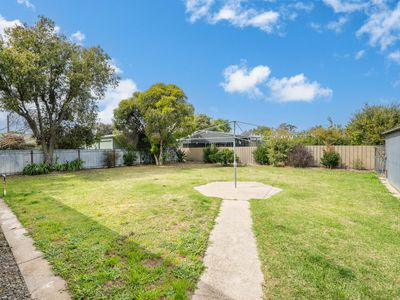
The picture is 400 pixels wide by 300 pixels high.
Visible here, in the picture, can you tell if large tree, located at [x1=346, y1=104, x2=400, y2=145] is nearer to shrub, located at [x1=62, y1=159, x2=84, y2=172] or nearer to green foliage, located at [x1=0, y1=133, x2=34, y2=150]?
shrub, located at [x1=62, y1=159, x2=84, y2=172]

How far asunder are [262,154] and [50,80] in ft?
46.6

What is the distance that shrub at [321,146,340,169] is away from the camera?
13898mm

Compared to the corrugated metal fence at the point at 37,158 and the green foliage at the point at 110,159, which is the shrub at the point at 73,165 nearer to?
the corrugated metal fence at the point at 37,158

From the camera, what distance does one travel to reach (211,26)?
15773mm

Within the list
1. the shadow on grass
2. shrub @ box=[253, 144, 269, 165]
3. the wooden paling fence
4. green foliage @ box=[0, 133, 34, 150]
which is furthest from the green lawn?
shrub @ box=[253, 144, 269, 165]

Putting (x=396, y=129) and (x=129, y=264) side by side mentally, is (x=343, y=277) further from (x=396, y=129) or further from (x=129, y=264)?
(x=396, y=129)

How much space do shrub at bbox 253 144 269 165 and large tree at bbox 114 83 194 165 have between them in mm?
5212

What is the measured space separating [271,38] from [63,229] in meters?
17.9

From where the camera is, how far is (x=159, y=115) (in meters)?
15.9

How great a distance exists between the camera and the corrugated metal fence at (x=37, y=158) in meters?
12.7

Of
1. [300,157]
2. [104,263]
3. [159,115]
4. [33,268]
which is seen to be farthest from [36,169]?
[300,157]

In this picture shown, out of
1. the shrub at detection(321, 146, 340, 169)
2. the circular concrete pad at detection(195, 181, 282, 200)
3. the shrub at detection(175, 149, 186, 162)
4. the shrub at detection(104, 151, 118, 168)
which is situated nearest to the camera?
the circular concrete pad at detection(195, 181, 282, 200)

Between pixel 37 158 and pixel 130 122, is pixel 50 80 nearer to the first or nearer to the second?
pixel 37 158

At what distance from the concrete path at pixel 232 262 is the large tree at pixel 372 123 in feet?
44.2
